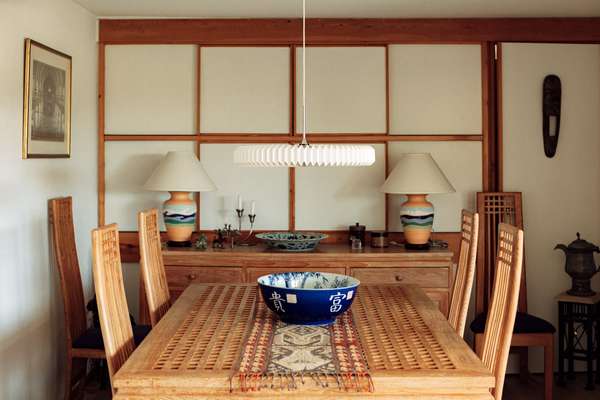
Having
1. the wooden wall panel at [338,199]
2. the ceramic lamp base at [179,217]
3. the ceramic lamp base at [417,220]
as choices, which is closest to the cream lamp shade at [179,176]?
the ceramic lamp base at [179,217]

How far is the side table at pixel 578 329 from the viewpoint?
14.6 ft

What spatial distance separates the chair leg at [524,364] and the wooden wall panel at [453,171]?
0.92 meters

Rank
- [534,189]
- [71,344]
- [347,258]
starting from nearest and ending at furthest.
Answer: [71,344] → [347,258] → [534,189]

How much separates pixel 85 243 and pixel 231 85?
1.43m

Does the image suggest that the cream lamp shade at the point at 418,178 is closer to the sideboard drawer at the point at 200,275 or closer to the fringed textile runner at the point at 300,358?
the sideboard drawer at the point at 200,275

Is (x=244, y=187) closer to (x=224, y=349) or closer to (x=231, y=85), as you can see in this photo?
(x=231, y=85)

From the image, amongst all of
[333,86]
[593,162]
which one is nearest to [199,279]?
[333,86]

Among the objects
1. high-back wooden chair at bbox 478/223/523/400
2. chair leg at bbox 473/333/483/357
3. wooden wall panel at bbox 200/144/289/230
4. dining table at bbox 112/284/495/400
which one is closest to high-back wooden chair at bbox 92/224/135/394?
dining table at bbox 112/284/495/400

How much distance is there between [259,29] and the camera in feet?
15.6

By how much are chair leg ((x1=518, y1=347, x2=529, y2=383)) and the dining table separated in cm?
202

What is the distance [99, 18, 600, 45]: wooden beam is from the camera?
15.6 feet

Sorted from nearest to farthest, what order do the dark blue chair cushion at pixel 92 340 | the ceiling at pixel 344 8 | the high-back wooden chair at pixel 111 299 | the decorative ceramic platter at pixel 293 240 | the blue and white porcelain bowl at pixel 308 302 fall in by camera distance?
1. the high-back wooden chair at pixel 111 299
2. the blue and white porcelain bowl at pixel 308 302
3. the dark blue chair cushion at pixel 92 340
4. the ceiling at pixel 344 8
5. the decorative ceramic platter at pixel 293 240

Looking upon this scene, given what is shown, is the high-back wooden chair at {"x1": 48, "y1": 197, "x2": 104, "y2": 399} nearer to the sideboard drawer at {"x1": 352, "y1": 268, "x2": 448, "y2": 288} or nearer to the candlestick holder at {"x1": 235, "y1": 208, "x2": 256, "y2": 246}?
the candlestick holder at {"x1": 235, "y1": 208, "x2": 256, "y2": 246}

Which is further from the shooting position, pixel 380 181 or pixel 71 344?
pixel 380 181
